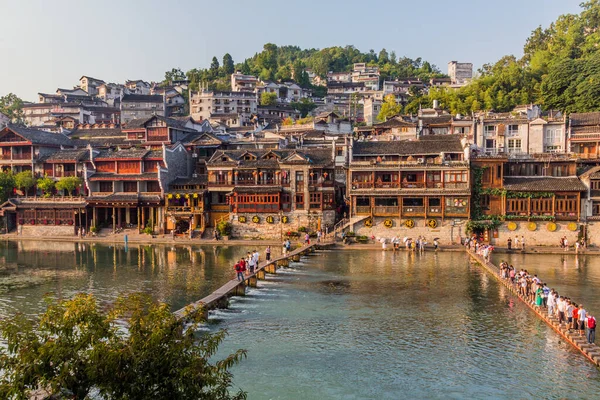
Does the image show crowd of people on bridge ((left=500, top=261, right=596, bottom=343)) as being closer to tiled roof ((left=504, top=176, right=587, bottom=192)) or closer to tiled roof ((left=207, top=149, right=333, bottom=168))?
tiled roof ((left=504, top=176, right=587, bottom=192))

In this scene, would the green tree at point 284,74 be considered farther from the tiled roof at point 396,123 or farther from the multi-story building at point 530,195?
the multi-story building at point 530,195

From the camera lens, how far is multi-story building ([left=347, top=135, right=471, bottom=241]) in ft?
189

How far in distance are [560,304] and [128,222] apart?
54795mm

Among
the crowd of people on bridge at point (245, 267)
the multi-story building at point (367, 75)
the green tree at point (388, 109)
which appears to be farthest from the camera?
the multi-story building at point (367, 75)

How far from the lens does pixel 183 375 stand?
1262cm

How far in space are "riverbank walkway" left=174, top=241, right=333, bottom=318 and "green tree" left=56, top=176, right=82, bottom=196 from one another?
34651mm

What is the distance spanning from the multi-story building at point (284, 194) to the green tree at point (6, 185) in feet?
96.3

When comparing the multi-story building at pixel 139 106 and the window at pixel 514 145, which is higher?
the multi-story building at pixel 139 106

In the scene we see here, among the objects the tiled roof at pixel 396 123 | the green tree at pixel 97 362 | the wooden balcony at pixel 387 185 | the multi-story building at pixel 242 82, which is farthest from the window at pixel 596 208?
the multi-story building at pixel 242 82

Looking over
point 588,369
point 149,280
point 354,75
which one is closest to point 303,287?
point 149,280

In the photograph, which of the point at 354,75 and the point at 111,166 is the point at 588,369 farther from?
the point at 354,75

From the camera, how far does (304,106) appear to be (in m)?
139

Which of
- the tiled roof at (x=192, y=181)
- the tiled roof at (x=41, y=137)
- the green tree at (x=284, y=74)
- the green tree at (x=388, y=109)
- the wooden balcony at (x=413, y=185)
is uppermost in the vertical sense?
the green tree at (x=284, y=74)

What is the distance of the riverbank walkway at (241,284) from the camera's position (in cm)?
2902
